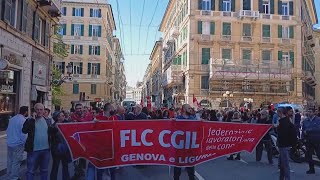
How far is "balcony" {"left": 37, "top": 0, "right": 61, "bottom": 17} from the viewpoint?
22047 millimetres

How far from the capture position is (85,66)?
62.3m

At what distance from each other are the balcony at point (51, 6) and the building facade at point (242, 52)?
22404 millimetres

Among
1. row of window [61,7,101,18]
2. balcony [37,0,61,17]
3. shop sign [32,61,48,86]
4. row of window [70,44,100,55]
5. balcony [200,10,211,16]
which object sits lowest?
shop sign [32,61,48,86]

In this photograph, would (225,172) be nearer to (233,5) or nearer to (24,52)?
(24,52)

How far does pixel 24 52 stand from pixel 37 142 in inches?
540

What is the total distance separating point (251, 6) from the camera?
153ft

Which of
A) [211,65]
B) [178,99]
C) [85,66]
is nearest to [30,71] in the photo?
[211,65]

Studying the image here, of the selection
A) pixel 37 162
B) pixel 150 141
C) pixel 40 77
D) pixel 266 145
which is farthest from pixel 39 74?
pixel 150 141

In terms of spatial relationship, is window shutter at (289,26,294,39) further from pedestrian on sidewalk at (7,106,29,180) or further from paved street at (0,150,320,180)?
pedestrian on sidewalk at (7,106,29,180)

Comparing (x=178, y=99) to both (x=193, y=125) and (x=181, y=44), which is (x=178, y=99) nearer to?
(x=181, y=44)

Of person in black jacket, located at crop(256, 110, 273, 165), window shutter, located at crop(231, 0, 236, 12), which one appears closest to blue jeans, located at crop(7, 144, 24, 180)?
person in black jacket, located at crop(256, 110, 273, 165)

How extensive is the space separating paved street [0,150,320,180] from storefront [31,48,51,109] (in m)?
11.5

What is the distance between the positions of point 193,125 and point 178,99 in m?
42.3

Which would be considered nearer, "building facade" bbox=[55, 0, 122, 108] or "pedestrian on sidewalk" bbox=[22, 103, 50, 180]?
"pedestrian on sidewalk" bbox=[22, 103, 50, 180]
